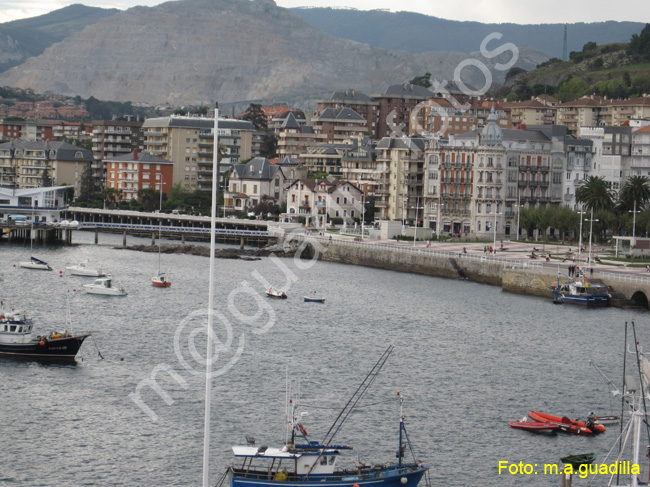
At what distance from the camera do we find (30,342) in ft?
147

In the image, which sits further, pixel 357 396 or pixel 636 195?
pixel 636 195

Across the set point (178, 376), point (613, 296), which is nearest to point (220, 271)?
point (613, 296)

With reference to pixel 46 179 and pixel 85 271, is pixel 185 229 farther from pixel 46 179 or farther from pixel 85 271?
pixel 46 179

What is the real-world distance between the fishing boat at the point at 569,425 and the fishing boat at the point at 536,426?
200mm

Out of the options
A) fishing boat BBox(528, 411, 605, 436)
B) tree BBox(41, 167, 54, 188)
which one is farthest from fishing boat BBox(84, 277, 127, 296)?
tree BBox(41, 167, 54, 188)

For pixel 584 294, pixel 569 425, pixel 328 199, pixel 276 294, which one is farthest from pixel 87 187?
pixel 569 425

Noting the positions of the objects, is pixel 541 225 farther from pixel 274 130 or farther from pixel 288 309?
pixel 274 130

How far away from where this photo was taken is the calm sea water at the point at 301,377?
33156mm

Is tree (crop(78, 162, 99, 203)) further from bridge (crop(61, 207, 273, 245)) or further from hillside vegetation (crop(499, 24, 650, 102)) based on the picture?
hillside vegetation (crop(499, 24, 650, 102))

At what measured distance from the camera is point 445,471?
32.1m

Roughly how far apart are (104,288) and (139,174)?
6899 cm

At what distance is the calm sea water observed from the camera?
33156mm

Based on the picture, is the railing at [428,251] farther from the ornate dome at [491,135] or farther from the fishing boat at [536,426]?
the fishing boat at [536,426]

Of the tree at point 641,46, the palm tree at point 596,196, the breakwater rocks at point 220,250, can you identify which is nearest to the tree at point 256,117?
→ the tree at point 641,46
